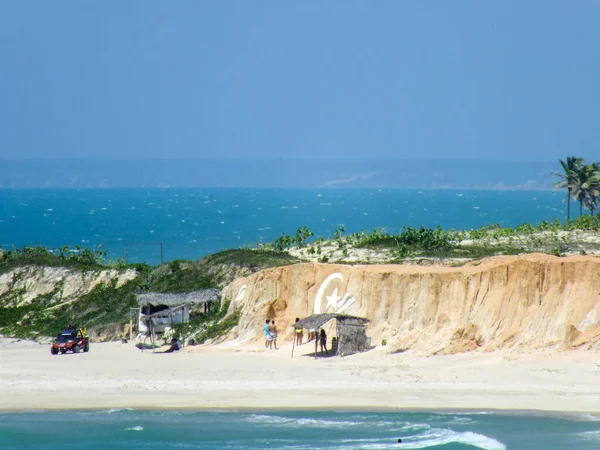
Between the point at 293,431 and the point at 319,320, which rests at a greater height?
the point at 319,320

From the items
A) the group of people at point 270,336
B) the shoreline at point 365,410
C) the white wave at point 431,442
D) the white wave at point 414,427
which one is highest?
the group of people at point 270,336

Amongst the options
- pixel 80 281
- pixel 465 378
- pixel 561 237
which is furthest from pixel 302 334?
pixel 561 237

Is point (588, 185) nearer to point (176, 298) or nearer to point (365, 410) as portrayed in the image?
point (176, 298)

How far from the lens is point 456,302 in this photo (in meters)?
40.0

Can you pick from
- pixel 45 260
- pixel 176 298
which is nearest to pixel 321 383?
pixel 176 298

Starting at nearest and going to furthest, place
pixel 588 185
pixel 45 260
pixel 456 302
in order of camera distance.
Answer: pixel 456 302 → pixel 45 260 → pixel 588 185

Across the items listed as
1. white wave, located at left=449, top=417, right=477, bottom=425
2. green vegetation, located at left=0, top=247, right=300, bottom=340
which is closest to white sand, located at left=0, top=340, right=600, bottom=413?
white wave, located at left=449, top=417, right=477, bottom=425

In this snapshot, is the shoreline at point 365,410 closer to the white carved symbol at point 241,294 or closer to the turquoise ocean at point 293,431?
the turquoise ocean at point 293,431

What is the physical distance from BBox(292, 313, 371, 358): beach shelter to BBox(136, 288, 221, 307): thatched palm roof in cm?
1049

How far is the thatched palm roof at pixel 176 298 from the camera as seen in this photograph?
49531 millimetres

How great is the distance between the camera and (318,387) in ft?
116

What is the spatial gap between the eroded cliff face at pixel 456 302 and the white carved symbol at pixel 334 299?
0.16ft

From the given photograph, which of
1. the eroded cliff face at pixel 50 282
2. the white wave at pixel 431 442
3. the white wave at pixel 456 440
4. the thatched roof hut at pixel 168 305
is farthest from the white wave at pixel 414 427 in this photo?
the eroded cliff face at pixel 50 282

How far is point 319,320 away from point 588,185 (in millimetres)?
50637
